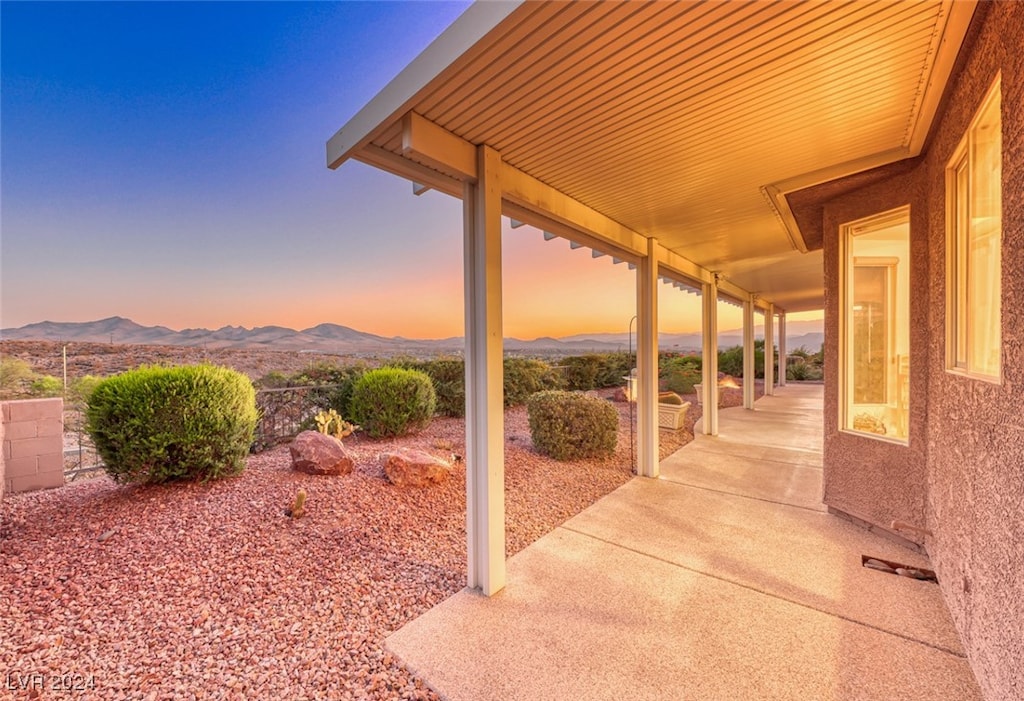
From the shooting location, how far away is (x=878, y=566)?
8.94 feet

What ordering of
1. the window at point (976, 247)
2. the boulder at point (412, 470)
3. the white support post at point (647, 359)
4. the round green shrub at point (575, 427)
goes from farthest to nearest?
the round green shrub at point (575, 427) → the white support post at point (647, 359) → the boulder at point (412, 470) → the window at point (976, 247)

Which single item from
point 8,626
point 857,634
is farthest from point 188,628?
point 857,634

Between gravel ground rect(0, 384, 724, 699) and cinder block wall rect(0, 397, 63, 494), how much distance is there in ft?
1.36

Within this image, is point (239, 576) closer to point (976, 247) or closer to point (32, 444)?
point (32, 444)

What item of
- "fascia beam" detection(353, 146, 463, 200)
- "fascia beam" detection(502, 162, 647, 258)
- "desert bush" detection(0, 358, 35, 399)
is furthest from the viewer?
"desert bush" detection(0, 358, 35, 399)

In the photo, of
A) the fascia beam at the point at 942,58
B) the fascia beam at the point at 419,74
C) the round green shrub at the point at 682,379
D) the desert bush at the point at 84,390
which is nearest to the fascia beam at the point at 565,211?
the fascia beam at the point at 419,74

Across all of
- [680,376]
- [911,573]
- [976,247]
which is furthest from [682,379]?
[976,247]

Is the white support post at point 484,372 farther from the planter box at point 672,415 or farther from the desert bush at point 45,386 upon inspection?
the desert bush at point 45,386

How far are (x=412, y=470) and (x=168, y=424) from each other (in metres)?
2.29

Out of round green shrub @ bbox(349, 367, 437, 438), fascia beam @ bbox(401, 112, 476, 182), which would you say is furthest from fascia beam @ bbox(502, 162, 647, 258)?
round green shrub @ bbox(349, 367, 437, 438)

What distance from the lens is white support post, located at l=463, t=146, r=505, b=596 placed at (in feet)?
7.93

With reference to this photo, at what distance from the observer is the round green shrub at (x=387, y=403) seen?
597 cm

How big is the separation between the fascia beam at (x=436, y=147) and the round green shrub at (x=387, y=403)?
14.1 feet

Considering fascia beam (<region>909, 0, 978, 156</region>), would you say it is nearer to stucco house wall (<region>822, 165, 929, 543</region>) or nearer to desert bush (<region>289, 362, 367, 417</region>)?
stucco house wall (<region>822, 165, 929, 543</region>)
